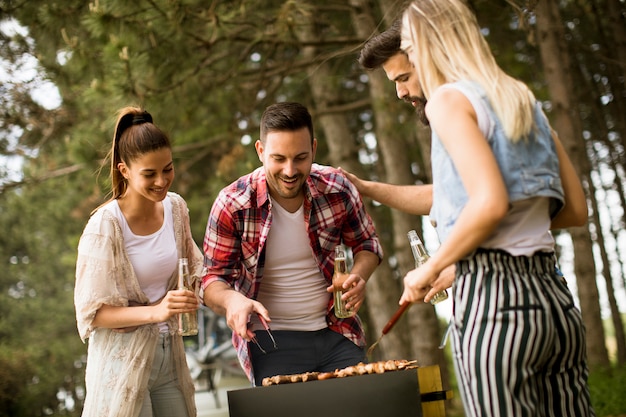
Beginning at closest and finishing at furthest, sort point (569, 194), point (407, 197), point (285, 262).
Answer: point (569, 194) → point (407, 197) → point (285, 262)

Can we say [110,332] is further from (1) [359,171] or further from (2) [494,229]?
(1) [359,171]

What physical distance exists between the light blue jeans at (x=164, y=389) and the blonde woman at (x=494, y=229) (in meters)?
1.42

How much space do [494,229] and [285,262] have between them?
1549 millimetres

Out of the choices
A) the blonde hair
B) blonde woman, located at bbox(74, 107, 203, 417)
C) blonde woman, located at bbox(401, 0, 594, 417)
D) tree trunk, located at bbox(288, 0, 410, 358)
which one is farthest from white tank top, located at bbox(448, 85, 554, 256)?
tree trunk, located at bbox(288, 0, 410, 358)

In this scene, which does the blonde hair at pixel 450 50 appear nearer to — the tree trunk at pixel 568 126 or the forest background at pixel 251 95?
the forest background at pixel 251 95

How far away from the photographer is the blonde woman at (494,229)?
2285mm

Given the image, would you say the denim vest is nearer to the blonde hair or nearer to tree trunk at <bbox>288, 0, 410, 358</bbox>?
the blonde hair

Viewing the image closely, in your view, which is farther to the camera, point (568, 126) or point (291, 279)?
point (568, 126)

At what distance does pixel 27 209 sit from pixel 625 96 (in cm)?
1475

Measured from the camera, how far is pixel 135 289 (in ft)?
11.3

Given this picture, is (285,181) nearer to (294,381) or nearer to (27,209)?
(294,381)

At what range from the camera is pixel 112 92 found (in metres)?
6.15

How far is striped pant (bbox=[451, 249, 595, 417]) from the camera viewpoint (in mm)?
2295

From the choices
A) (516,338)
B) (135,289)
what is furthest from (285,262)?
(516,338)
